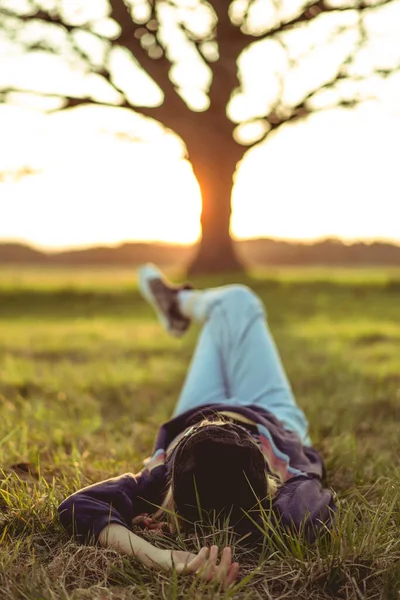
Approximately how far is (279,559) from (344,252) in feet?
63.0

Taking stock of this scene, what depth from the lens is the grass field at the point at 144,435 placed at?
5.51 feet

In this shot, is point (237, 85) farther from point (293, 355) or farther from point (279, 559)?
point (279, 559)

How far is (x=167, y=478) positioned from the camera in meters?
1.97

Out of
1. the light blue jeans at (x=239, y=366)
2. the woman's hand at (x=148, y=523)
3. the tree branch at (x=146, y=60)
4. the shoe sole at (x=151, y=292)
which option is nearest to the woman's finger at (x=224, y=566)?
the woman's hand at (x=148, y=523)

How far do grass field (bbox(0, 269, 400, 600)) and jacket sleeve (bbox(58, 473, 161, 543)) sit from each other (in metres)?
0.06

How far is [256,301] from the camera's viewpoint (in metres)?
3.32

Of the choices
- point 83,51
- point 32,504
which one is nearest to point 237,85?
point 83,51

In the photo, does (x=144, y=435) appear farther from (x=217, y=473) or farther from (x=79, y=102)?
(x=79, y=102)

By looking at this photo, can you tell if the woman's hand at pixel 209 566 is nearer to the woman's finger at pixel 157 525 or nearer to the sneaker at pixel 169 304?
the woman's finger at pixel 157 525

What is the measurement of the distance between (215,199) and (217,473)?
12.0m

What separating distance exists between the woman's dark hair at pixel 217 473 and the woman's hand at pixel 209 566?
120 millimetres

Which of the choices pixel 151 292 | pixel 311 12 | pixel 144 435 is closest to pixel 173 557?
pixel 144 435

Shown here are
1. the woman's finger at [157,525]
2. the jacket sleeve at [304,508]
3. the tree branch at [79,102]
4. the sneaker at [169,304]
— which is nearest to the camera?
the jacket sleeve at [304,508]

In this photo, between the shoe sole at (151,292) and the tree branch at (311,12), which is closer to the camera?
the shoe sole at (151,292)
